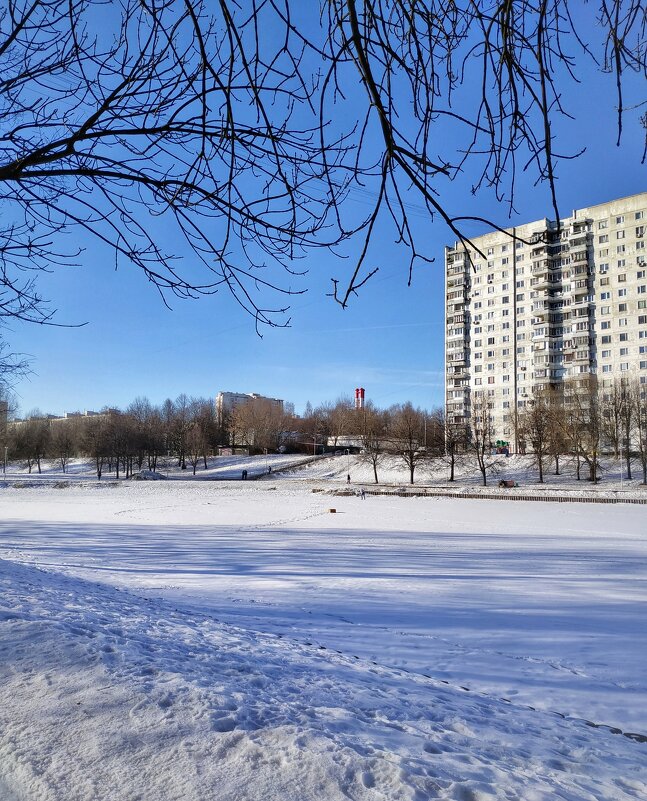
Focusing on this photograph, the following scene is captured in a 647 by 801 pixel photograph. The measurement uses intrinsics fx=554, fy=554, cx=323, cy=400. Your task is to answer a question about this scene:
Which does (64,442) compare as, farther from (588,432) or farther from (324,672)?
(324,672)

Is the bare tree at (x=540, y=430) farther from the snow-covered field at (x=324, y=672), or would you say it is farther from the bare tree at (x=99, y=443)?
the bare tree at (x=99, y=443)

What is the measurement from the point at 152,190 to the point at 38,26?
99cm

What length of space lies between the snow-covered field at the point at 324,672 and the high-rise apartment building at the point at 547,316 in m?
53.7

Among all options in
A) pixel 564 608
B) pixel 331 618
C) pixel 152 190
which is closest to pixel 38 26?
pixel 152 190

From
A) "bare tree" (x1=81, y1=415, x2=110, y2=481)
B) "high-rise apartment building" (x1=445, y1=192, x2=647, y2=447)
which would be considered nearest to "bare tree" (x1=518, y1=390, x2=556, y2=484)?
"high-rise apartment building" (x1=445, y1=192, x2=647, y2=447)

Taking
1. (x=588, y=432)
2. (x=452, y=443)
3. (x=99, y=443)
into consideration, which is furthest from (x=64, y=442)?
(x=588, y=432)

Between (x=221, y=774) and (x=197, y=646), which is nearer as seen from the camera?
(x=221, y=774)

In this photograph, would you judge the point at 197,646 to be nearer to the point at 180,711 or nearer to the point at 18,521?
the point at 180,711

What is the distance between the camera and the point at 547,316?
254 ft

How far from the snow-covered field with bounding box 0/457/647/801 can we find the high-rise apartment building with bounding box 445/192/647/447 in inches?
2115

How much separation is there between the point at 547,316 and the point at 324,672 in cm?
7992

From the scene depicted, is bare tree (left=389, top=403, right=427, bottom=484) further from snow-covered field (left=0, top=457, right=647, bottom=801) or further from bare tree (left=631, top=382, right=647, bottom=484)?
snow-covered field (left=0, top=457, right=647, bottom=801)

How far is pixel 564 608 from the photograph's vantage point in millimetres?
10180

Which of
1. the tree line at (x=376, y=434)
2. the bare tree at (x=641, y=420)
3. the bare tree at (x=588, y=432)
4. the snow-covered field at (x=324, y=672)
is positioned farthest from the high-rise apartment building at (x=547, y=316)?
the snow-covered field at (x=324, y=672)
